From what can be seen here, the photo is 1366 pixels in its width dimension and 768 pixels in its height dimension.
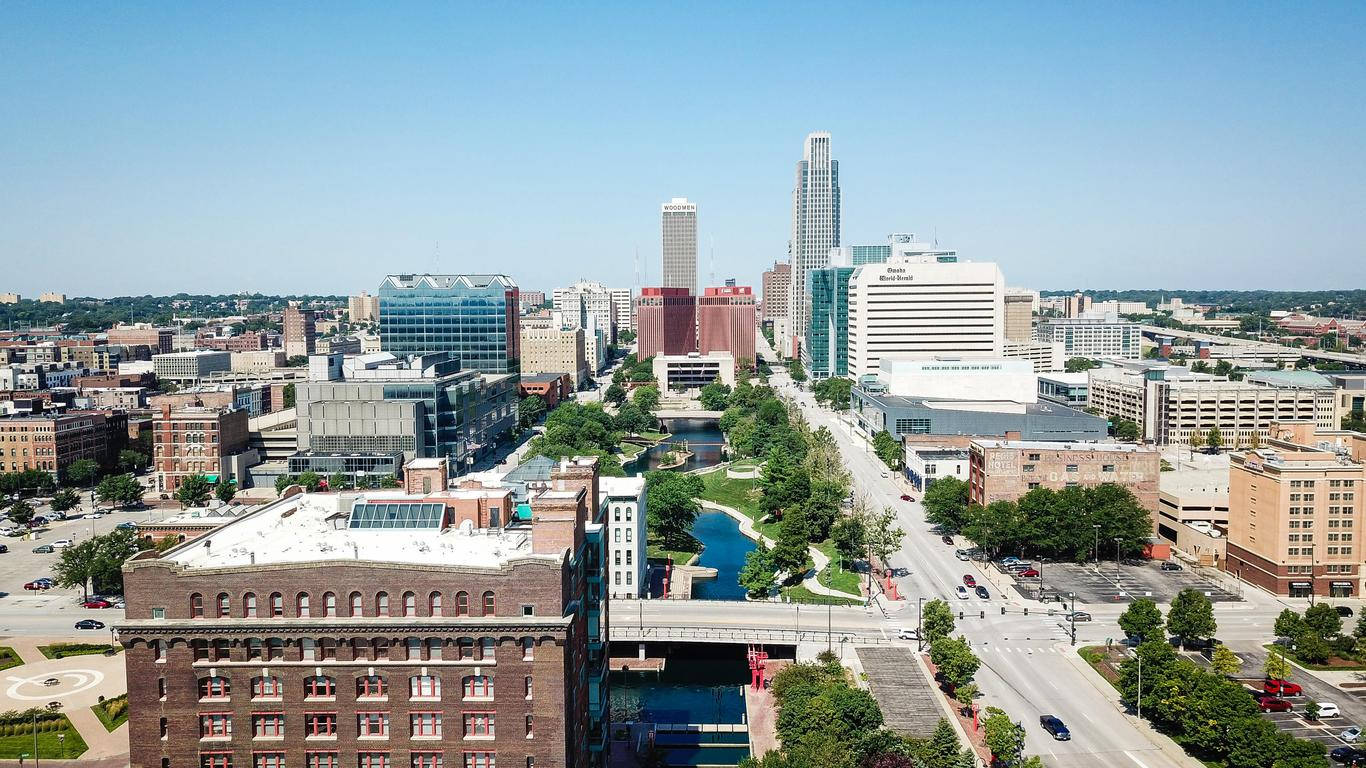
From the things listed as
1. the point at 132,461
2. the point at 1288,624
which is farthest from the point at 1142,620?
the point at 132,461

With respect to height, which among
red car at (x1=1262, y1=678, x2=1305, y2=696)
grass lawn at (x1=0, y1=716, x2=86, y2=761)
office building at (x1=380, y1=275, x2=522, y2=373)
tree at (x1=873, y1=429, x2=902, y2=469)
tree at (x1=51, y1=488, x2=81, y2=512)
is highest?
office building at (x1=380, y1=275, x2=522, y2=373)

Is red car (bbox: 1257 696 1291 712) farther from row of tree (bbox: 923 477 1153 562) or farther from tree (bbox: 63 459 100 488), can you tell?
tree (bbox: 63 459 100 488)

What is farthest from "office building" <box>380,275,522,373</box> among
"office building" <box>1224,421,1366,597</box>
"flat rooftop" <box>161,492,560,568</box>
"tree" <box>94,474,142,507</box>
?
"flat rooftop" <box>161,492,560,568</box>

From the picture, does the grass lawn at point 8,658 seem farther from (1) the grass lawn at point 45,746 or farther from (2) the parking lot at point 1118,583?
(2) the parking lot at point 1118,583

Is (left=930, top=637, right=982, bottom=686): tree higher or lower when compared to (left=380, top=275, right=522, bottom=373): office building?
lower

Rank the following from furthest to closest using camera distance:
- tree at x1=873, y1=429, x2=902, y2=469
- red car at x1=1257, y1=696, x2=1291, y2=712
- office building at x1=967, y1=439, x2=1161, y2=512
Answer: tree at x1=873, y1=429, x2=902, y2=469 < office building at x1=967, y1=439, x2=1161, y2=512 < red car at x1=1257, y1=696, x2=1291, y2=712

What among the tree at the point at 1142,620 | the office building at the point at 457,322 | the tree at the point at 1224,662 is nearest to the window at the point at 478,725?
the tree at the point at 1224,662

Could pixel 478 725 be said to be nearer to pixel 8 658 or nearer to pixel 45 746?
pixel 45 746
